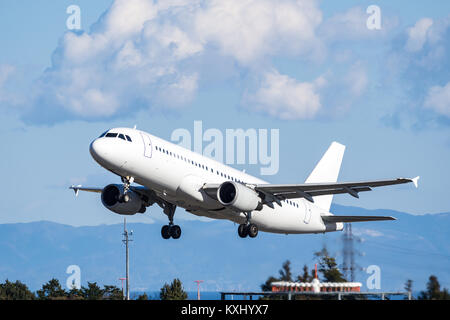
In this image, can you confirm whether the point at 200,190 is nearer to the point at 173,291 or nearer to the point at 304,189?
the point at 304,189

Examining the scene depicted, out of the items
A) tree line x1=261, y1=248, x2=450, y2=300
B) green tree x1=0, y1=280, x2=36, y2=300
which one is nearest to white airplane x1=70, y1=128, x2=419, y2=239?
tree line x1=261, y1=248, x2=450, y2=300

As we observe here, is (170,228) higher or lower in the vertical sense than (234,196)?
lower

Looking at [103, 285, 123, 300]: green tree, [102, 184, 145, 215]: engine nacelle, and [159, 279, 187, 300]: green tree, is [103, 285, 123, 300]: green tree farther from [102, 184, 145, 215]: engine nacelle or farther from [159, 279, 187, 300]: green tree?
[102, 184, 145, 215]: engine nacelle

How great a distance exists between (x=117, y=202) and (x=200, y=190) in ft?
22.7

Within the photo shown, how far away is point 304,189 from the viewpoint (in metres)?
49.8

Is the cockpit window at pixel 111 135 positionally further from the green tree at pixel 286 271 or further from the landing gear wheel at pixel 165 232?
the green tree at pixel 286 271

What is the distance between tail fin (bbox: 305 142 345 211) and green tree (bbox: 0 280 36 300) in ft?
92.7

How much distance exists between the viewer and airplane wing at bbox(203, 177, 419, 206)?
4692 centimetres

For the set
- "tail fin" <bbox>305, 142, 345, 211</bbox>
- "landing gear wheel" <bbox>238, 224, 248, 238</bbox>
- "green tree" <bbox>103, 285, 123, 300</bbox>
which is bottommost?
"green tree" <bbox>103, 285, 123, 300</bbox>

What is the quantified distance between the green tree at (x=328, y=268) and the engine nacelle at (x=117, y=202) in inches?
490

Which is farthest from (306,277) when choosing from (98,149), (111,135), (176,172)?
(98,149)

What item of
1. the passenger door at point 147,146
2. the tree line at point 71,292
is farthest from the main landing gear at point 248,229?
the tree line at point 71,292
